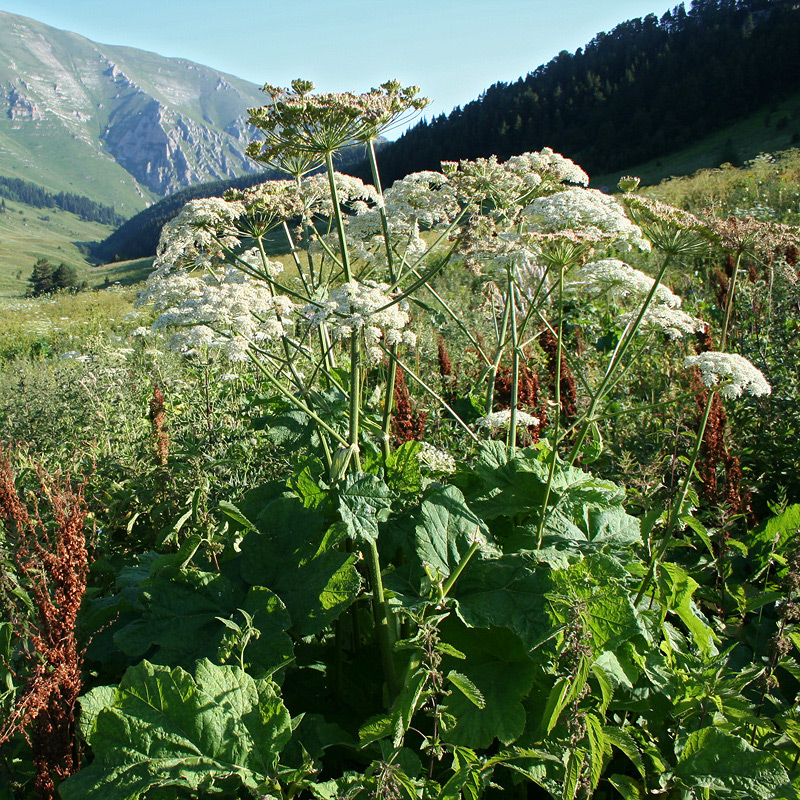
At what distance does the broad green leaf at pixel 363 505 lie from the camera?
93.6 inches

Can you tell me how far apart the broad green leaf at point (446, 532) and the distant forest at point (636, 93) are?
84.4 meters

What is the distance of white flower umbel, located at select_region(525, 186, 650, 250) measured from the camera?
9.69 ft

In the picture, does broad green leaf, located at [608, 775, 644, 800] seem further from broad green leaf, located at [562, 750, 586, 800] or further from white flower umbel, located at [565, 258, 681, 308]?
white flower umbel, located at [565, 258, 681, 308]

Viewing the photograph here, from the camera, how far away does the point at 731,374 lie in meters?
2.55

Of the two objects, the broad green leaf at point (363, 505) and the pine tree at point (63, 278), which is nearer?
the broad green leaf at point (363, 505)

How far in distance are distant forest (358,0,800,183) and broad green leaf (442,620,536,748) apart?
278ft

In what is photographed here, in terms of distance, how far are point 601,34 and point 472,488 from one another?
133 m

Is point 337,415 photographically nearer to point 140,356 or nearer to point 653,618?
point 653,618

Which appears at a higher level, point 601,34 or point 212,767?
point 601,34

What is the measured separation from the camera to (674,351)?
759 cm

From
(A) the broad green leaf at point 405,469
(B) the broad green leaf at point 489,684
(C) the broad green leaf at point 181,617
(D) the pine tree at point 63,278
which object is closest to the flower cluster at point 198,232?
(A) the broad green leaf at point 405,469

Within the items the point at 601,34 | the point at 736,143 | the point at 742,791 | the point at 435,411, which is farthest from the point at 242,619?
the point at 601,34

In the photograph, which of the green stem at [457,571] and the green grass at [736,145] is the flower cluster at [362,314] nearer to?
the green stem at [457,571]

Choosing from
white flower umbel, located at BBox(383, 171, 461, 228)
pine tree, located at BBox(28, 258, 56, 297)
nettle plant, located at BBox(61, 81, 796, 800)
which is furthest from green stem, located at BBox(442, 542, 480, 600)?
pine tree, located at BBox(28, 258, 56, 297)
